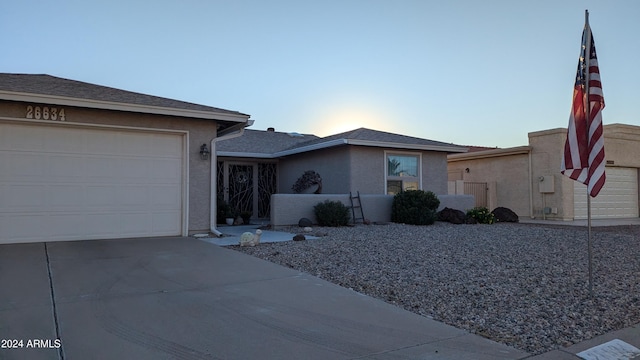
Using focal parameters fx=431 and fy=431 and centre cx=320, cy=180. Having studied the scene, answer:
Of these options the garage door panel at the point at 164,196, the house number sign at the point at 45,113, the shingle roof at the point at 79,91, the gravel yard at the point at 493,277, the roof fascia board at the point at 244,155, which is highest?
the shingle roof at the point at 79,91

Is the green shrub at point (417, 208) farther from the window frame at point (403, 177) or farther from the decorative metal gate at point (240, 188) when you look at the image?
the decorative metal gate at point (240, 188)

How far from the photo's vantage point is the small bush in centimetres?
1330

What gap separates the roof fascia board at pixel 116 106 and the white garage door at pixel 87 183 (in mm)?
621

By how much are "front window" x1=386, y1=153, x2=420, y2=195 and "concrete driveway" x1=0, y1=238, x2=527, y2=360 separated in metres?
10.4

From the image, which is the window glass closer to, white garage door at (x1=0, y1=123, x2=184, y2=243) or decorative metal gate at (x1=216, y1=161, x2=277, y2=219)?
decorative metal gate at (x1=216, y1=161, x2=277, y2=219)

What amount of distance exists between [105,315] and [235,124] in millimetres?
7989

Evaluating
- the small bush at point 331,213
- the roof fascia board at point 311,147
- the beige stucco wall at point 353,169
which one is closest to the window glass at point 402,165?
the beige stucco wall at point 353,169

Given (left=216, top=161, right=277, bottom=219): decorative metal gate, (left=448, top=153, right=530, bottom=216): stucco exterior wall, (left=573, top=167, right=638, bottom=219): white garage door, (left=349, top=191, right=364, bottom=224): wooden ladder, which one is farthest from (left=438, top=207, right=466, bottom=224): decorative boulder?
(left=216, top=161, right=277, bottom=219): decorative metal gate

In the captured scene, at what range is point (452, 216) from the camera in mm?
15430

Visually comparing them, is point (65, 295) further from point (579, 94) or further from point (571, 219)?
point (571, 219)

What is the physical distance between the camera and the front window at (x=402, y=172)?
16.7 metres

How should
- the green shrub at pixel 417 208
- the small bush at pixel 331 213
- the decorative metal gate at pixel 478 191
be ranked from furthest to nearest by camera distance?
the decorative metal gate at pixel 478 191
the green shrub at pixel 417 208
the small bush at pixel 331 213

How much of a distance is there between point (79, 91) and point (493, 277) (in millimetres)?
9763

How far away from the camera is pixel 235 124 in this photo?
11.8 metres
